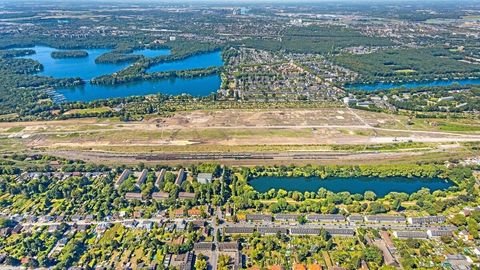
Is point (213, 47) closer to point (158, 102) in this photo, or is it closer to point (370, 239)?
point (158, 102)

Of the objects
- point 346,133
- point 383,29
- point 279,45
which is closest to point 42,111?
point 346,133

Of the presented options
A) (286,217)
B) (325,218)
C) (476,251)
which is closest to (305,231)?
(286,217)

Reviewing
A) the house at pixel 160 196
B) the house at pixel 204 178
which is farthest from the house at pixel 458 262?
the house at pixel 160 196

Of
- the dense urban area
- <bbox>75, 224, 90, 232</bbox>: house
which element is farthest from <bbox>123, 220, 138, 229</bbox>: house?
<bbox>75, 224, 90, 232</bbox>: house

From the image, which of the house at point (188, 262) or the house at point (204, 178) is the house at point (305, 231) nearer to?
the house at point (188, 262)

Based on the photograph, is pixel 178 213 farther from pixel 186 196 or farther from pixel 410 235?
pixel 410 235

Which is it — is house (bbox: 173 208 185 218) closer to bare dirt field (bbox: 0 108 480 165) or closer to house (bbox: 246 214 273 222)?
house (bbox: 246 214 273 222)

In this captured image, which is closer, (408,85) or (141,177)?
(141,177)
